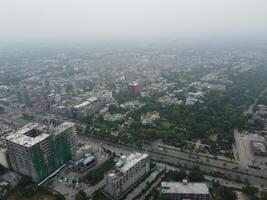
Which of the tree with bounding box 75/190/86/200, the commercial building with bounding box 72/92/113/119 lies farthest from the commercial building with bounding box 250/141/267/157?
the commercial building with bounding box 72/92/113/119

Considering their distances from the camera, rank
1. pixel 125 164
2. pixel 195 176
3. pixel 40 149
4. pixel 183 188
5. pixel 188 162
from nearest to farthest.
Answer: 1. pixel 183 188
2. pixel 195 176
3. pixel 125 164
4. pixel 40 149
5. pixel 188 162

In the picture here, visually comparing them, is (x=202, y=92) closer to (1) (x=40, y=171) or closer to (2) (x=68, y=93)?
(2) (x=68, y=93)

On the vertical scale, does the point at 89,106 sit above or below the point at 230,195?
below

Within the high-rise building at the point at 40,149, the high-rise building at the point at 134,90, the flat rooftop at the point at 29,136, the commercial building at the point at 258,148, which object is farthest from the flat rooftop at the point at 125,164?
the high-rise building at the point at 134,90

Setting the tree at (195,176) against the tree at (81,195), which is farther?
Answer: the tree at (195,176)

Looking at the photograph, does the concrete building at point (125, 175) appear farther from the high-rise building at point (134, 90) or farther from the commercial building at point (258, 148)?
the high-rise building at point (134, 90)

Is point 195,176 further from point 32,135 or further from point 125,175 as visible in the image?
point 32,135

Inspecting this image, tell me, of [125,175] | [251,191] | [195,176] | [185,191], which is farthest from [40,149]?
[251,191]
